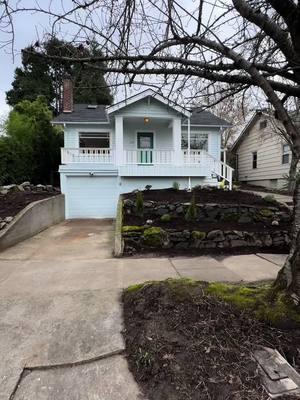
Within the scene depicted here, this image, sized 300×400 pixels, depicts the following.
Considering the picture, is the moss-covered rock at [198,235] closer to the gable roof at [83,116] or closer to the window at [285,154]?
the gable roof at [83,116]

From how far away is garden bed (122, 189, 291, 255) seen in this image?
294 inches

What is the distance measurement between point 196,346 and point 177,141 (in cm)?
1244

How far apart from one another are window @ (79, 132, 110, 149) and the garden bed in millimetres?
7428

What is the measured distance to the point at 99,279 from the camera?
5.13 m

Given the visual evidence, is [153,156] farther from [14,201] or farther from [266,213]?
[266,213]

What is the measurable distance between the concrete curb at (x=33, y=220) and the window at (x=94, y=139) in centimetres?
435

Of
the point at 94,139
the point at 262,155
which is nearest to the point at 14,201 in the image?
the point at 94,139

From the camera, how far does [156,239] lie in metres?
7.46

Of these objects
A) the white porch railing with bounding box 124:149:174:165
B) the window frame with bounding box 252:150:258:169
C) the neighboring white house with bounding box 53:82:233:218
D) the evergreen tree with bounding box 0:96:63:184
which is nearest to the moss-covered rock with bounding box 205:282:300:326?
the neighboring white house with bounding box 53:82:233:218

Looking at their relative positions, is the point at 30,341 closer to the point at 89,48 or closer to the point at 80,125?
the point at 89,48

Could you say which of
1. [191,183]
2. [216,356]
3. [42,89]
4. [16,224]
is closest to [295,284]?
[216,356]

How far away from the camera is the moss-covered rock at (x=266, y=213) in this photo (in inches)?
344

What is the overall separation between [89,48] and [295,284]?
3265 millimetres

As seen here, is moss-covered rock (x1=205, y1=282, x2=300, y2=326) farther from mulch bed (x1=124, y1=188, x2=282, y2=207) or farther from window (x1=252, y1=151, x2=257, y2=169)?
window (x1=252, y1=151, x2=257, y2=169)
